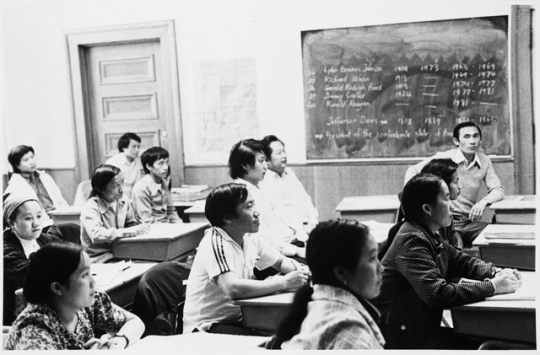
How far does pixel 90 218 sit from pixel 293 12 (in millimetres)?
2450

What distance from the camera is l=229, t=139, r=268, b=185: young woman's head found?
3305 mm

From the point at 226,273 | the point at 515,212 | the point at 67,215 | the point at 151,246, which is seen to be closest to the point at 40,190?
the point at 67,215

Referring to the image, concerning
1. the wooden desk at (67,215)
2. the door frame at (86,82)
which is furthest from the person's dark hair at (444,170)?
the door frame at (86,82)

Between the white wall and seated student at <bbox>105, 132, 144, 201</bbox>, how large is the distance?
371 millimetres

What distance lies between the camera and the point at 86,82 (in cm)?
498

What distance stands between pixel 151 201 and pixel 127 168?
34.3 inches

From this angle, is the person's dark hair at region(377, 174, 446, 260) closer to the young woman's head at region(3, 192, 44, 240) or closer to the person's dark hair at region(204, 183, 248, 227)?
the person's dark hair at region(204, 183, 248, 227)

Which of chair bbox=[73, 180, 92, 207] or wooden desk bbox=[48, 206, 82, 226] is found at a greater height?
chair bbox=[73, 180, 92, 207]

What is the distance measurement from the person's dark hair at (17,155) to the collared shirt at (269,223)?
2063 mm

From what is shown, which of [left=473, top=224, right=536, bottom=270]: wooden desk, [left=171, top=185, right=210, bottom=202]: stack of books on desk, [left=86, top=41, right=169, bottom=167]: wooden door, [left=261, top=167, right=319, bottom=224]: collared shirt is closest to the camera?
[left=473, top=224, right=536, bottom=270]: wooden desk

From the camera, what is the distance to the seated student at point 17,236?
2.31 m

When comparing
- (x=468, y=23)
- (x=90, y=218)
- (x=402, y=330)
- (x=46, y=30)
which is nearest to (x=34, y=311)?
(x=402, y=330)

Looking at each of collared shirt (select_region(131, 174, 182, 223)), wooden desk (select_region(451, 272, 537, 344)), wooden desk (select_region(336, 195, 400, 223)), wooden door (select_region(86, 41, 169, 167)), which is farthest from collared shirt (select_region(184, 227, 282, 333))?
wooden door (select_region(86, 41, 169, 167))

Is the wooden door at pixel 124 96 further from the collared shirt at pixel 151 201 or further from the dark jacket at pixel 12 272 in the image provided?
the dark jacket at pixel 12 272
